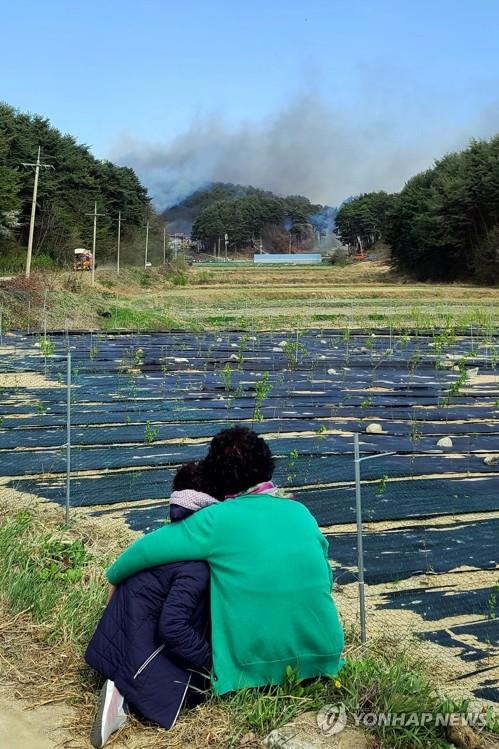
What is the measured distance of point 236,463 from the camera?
234 cm

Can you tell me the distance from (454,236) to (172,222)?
142321 millimetres

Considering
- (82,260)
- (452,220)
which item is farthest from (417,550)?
(452,220)

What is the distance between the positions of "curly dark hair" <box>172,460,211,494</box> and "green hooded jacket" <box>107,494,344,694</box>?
0.14m

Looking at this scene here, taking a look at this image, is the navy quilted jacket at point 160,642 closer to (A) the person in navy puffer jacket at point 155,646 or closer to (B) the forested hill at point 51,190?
(A) the person in navy puffer jacket at point 155,646

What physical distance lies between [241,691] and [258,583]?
32cm

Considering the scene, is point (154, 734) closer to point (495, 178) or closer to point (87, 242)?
point (495, 178)

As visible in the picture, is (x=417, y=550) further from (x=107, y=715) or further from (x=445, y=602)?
(x=107, y=715)

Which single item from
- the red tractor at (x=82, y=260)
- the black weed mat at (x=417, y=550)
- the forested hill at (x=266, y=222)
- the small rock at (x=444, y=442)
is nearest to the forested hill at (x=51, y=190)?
the red tractor at (x=82, y=260)

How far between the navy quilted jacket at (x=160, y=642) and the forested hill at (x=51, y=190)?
88.1 feet

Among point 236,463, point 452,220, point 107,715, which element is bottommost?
point 107,715

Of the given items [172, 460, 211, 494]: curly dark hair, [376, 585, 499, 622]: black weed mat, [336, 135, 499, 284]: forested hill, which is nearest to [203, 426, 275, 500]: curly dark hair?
[172, 460, 211, 494]: curly dark hair

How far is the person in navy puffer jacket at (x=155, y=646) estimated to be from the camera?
2174mm

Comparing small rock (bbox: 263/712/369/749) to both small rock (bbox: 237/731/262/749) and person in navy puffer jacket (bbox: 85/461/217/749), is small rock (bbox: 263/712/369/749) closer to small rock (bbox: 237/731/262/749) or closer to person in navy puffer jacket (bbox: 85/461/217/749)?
small rock (bbox: 237/731/262/749)

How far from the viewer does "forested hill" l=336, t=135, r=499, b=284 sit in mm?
37375
